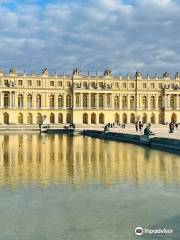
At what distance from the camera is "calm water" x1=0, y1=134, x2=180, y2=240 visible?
10500 mm

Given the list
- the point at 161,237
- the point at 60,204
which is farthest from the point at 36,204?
the point at 161,237

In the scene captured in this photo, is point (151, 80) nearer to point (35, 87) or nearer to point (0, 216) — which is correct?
point (35, 87)

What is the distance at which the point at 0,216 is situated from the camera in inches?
459

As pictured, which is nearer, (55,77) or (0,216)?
(0,216)

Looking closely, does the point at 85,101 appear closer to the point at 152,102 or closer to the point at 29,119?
the point at 29,119

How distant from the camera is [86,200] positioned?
529 inches

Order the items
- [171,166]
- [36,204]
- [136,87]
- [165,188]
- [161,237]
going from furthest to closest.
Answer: [136,87], [171,166], [165,188], [36,204], [161,237]

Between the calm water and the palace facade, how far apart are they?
260ft

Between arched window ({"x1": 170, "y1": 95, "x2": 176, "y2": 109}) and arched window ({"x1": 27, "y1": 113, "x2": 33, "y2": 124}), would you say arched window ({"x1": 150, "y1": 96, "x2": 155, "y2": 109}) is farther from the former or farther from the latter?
arched window ({"x1": 27, "y1": 113, "x2": 33, "y2": 124})

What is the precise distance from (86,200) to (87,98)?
301 feet

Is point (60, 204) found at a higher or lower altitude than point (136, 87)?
lower

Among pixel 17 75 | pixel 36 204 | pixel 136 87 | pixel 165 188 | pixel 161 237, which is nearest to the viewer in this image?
pixel 161 237

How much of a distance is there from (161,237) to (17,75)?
A: 309ft

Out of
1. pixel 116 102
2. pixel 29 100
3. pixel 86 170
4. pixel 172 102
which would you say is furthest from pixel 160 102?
pixel 86 170
